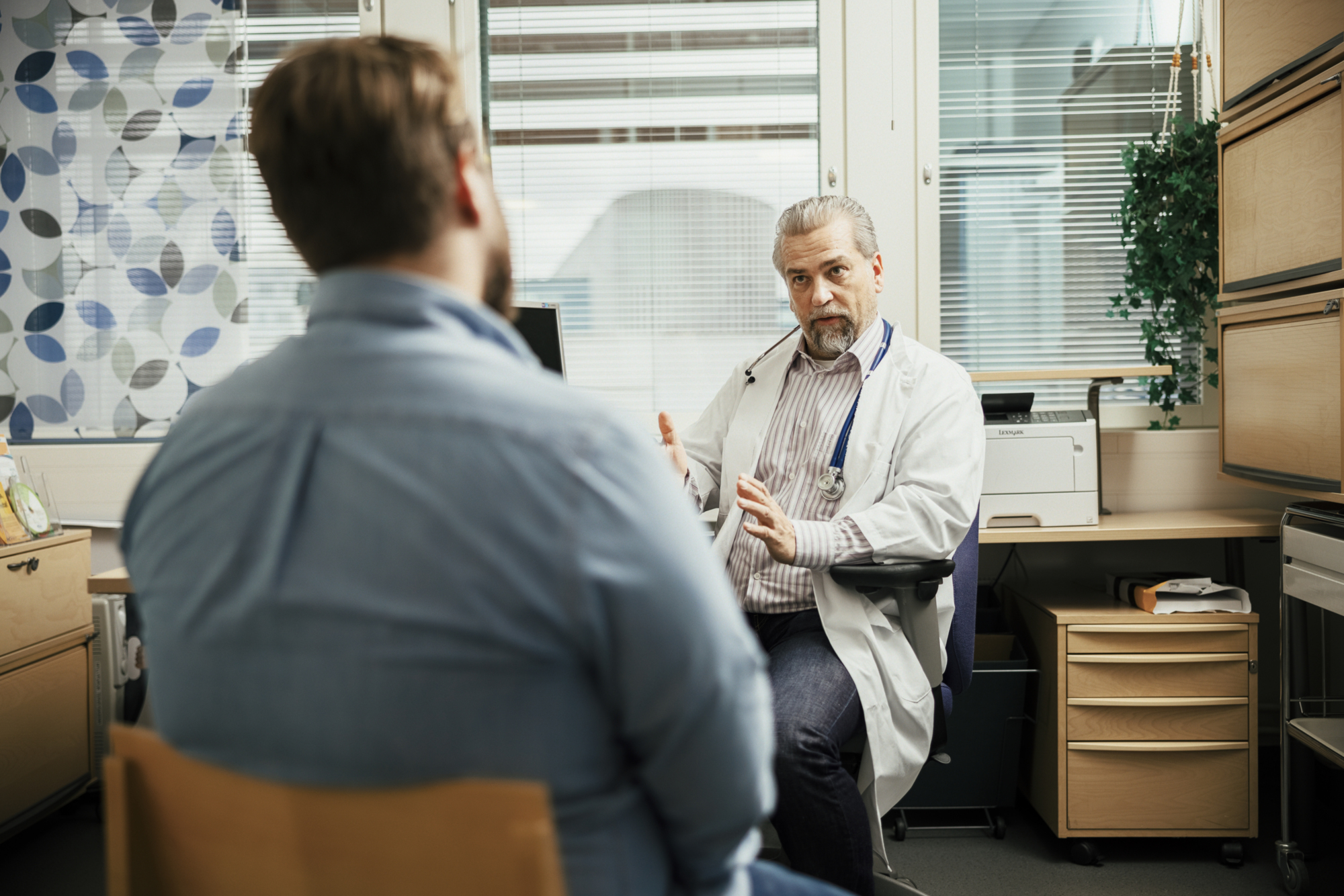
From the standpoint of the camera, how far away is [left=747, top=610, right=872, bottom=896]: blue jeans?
1.54m

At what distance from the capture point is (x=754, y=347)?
2.92 meters

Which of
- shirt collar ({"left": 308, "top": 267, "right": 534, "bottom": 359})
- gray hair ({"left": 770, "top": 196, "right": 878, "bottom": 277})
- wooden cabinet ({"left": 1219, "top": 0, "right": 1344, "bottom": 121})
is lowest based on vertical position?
shirt collar ({"left": 308, "top": 267, "right": 534, "bottom": 359})

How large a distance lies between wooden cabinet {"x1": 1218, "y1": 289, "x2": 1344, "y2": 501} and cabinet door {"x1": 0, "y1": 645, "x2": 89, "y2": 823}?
3.12 metres

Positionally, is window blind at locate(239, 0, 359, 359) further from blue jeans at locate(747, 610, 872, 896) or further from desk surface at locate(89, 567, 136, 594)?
blue jeans at locate(747, 610, 872, 896)

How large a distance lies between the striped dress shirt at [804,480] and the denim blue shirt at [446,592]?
1.08 m

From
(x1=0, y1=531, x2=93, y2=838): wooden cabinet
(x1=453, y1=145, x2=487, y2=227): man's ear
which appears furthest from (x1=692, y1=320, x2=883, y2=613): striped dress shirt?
(x1=0, y1=531, x2=93, y2=838): wooden cabinet

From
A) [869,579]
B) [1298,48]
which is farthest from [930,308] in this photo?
[869,579]

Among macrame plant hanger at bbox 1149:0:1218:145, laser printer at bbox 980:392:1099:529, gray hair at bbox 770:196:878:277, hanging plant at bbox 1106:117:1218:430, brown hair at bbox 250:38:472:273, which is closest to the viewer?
brown hair at bbox 250:38:472:273

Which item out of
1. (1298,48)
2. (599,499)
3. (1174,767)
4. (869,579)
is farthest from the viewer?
(1174,767)

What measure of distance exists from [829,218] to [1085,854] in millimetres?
1661

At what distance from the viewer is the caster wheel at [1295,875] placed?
1.98 metres

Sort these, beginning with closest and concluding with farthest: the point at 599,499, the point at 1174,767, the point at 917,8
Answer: the point at 599,499
the point at 1174,767
the point at 917,8

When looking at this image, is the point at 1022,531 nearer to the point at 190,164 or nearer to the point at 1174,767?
the point at 1174,767

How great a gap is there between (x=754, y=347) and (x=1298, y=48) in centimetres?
156
